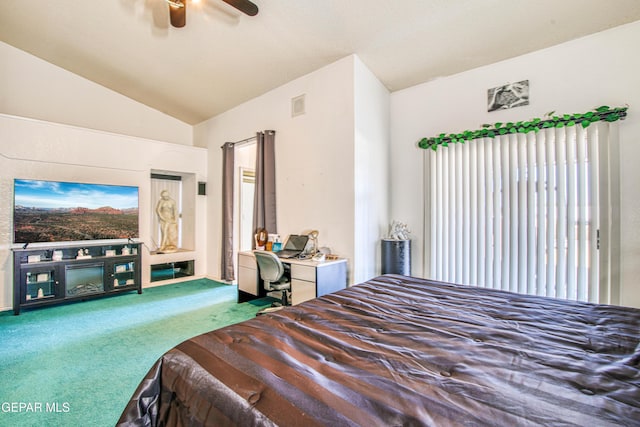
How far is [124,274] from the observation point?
4129 millimetres

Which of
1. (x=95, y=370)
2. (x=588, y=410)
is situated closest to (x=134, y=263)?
(x=95, y=370)

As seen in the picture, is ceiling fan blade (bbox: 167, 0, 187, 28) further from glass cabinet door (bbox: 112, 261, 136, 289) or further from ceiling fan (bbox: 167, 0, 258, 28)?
glass cabinet door (bbox: 112, 261, 136, 289)

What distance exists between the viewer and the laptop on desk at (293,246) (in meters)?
3.38

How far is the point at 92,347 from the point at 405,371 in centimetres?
287

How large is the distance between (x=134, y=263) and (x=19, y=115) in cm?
258

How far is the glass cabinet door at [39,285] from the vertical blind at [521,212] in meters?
4.81

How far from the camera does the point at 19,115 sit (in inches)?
154

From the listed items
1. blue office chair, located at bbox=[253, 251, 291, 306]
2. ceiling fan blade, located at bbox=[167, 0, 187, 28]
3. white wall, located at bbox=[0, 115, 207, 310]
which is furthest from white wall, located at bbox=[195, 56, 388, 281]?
white wall, located at bbox=[0, 115, 207, 310]

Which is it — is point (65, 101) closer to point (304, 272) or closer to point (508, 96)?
point (304, 272)

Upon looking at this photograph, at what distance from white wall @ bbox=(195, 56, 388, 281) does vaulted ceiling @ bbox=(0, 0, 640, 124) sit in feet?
0.73

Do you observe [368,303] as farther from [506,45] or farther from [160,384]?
[506,45]

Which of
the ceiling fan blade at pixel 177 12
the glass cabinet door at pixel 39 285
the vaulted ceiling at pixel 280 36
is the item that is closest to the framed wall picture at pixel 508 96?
the vaulted ceiling at pixel 280 36

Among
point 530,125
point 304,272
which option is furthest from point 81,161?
point 530,125

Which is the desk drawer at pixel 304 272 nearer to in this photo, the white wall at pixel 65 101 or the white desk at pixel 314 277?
the white desk at pixel 314 277
